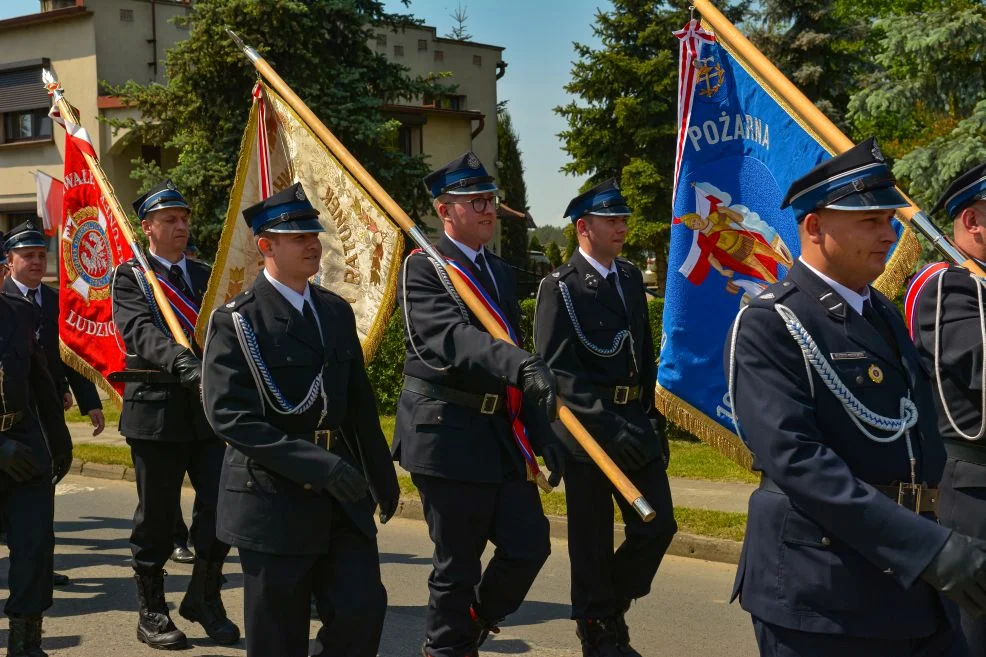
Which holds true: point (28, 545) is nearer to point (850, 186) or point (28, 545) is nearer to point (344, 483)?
point (344, 483)

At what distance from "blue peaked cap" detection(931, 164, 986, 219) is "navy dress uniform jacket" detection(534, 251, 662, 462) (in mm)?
1797

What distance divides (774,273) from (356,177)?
2.24m

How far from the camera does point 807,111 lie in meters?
4.80

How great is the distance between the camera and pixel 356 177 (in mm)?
6145

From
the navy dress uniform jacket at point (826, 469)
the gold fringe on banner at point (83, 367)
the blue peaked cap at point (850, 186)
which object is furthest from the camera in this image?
the gold fringe on banner at point (83, 367)

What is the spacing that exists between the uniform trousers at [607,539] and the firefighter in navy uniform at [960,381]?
5.40ft

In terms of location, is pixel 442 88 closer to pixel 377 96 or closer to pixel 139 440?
pixel 377 96

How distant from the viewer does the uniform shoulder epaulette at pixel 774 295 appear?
3.24 metres

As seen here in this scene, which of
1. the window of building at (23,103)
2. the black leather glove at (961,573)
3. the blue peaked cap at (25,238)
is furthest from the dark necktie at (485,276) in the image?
the window of building at (23,103)

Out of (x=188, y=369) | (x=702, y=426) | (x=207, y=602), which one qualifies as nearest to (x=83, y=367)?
(x=188, y=369)

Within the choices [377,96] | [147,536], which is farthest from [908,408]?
[377,96]

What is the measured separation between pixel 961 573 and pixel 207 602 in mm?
4341

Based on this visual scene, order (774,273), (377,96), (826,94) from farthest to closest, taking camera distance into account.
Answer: (826,94), (377,96), (774,273)

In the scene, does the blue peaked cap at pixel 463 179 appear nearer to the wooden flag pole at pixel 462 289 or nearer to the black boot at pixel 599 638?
the wooden flag pole at pixel 462 289
